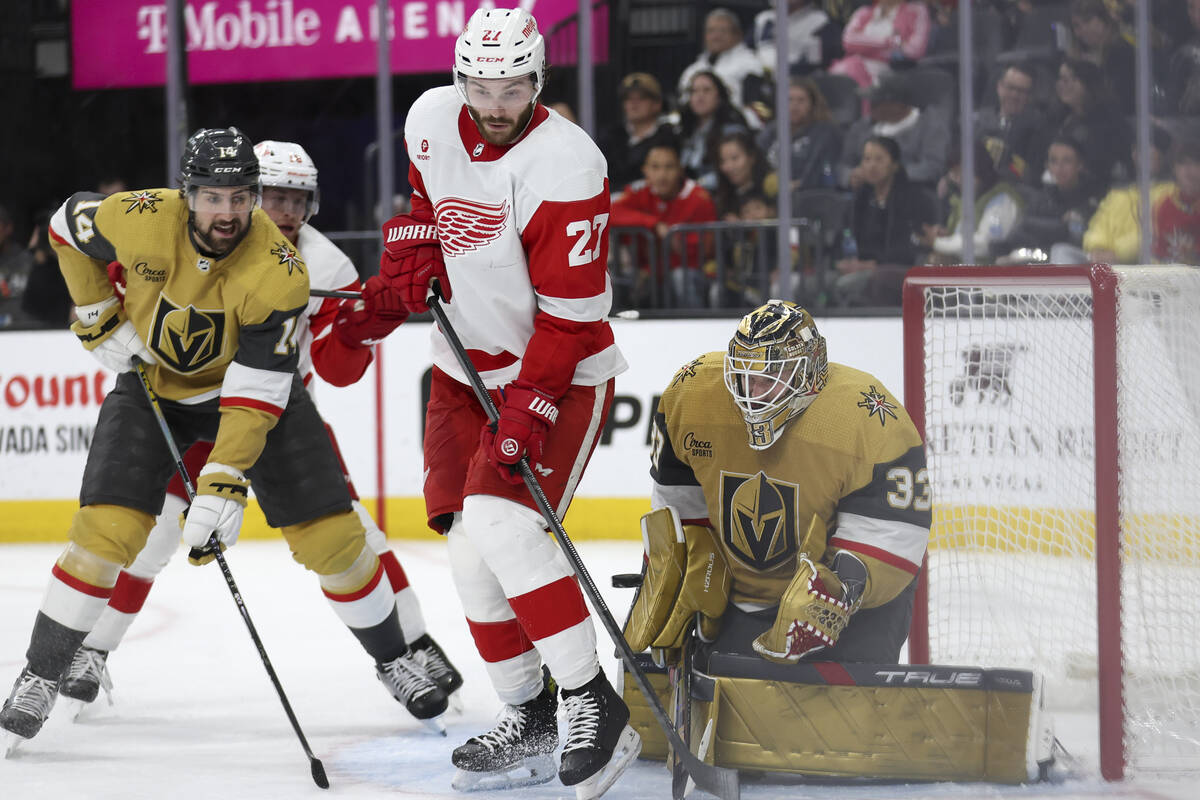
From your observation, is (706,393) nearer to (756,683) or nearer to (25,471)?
(756,683)

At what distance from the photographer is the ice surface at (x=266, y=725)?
2482mm

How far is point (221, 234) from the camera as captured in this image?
2.64 metres

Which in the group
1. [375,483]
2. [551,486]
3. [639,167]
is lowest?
[375,483]

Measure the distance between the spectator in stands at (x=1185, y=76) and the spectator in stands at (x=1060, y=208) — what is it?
1.25 feet

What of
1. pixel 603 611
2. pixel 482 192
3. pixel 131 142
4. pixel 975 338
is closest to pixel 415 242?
pixel 482 192

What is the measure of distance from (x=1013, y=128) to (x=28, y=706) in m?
4.19

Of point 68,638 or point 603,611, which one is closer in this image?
point 603,611

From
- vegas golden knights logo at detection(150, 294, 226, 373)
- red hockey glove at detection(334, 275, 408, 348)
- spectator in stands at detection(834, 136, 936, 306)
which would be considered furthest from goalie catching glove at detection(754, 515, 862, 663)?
spectator in stands at detection(834, 136, 936, 306)

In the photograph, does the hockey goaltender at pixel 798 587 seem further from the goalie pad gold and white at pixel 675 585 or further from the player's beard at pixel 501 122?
the player's beard at pixel 501 122

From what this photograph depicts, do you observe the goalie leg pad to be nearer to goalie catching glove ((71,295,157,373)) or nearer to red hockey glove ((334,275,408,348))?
red hockey glove ((334,275,408,348))

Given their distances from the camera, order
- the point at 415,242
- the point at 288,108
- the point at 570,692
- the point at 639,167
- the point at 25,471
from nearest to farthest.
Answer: the point at 570,692, the point at 415,242, the point at 25,471, the point at 639,167, the point at 288,108

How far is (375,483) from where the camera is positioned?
5461mm

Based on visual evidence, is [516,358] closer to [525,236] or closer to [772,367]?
[525,236]

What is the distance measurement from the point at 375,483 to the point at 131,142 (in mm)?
1937
